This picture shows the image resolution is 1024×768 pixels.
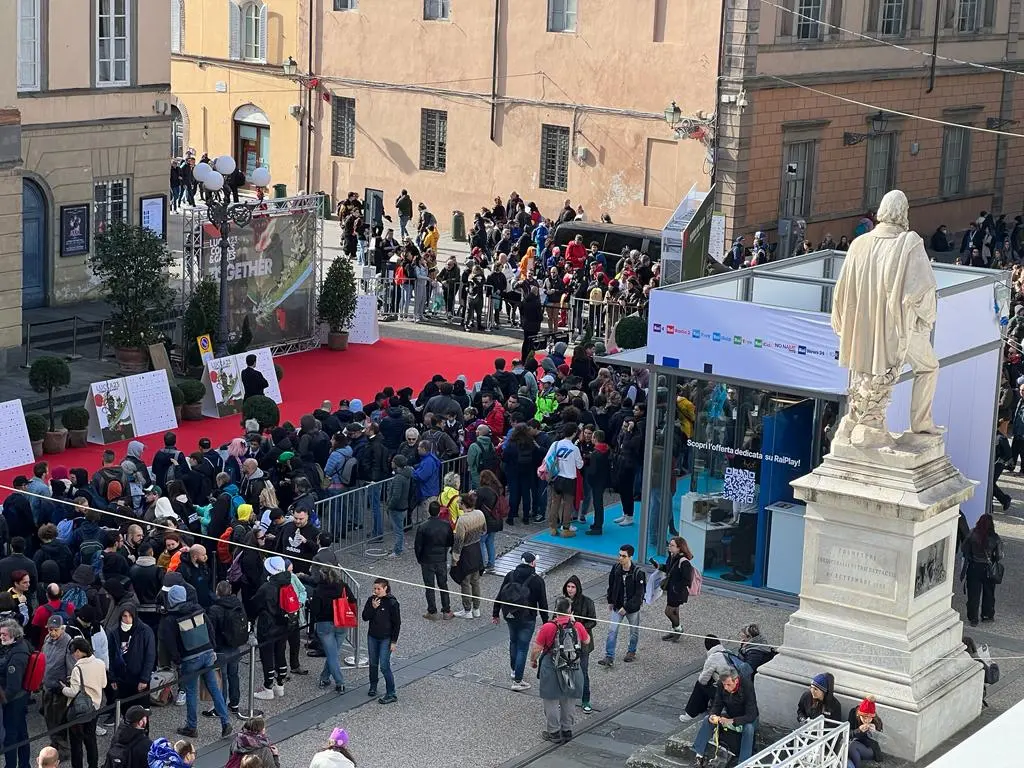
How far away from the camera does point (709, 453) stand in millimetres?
21828

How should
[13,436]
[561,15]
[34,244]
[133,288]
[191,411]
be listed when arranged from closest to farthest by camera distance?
[13,436], [191,411], [133,288], [34,244], [561,15]

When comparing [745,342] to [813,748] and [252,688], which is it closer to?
[252,688]

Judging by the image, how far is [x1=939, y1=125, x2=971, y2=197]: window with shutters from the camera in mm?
48469

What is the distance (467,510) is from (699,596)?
3050 mm

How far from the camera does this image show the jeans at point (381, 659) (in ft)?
58.6

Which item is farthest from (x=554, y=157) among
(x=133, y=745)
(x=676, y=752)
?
(x=133, y=745)

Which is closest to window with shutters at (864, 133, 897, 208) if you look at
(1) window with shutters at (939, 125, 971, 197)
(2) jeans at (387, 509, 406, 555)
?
(1) window with shutters at (939, 125, 971, 197)

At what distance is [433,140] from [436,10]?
313 centimetres

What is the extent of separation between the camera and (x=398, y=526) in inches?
874

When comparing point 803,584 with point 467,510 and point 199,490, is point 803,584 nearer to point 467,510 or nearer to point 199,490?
point 467,510

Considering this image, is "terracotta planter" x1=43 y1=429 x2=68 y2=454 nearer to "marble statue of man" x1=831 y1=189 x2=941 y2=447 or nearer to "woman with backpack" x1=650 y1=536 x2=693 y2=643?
"woman with backpack" x1=650 y1=536 x2=693 y2=643

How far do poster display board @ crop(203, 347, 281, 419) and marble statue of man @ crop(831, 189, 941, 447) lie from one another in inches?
500

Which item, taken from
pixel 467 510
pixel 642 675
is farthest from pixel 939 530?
pixel 467 510

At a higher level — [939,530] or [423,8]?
[423,8]
